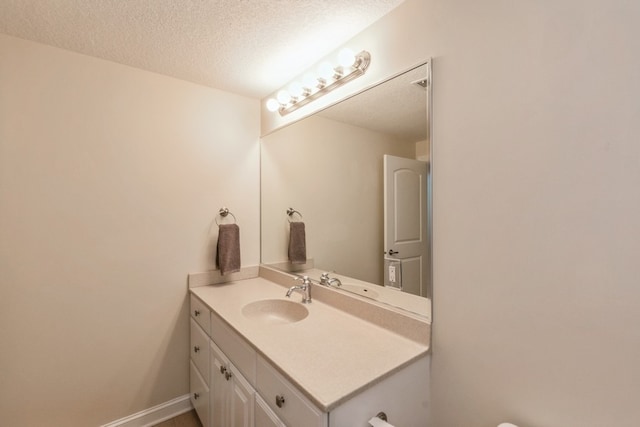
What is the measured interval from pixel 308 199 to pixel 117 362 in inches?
60.5

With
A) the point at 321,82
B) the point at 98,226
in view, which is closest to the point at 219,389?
the point at 98,226

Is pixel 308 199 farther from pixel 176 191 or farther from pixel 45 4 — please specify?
pixel 45 4

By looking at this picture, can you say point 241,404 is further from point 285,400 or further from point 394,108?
point 394,108

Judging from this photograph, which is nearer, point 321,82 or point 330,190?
point 321,82

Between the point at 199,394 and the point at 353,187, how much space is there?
1.57m

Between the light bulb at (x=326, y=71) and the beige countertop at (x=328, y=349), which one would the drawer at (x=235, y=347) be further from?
the light bulb at (x=326, y=71)

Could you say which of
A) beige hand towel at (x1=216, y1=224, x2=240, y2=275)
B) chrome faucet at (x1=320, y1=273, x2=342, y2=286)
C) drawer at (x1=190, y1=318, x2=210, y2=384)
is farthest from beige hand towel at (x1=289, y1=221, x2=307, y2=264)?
drawer at (x1=190, y1=318, x2=210, y2=384)

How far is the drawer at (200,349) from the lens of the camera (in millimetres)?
1648

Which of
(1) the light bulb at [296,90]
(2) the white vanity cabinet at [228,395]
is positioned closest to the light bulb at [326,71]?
(1) the light bulb at [296,90]

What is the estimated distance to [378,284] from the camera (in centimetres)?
142

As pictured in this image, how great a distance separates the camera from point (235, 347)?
1.31 meters

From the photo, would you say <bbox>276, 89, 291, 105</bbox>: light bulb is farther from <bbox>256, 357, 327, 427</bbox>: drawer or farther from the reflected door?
<bbox>256, 357, 327, 427</bbox>: drawer

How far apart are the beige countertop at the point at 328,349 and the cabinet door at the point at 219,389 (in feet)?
0.77

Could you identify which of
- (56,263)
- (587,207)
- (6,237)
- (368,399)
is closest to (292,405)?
(368,399)
